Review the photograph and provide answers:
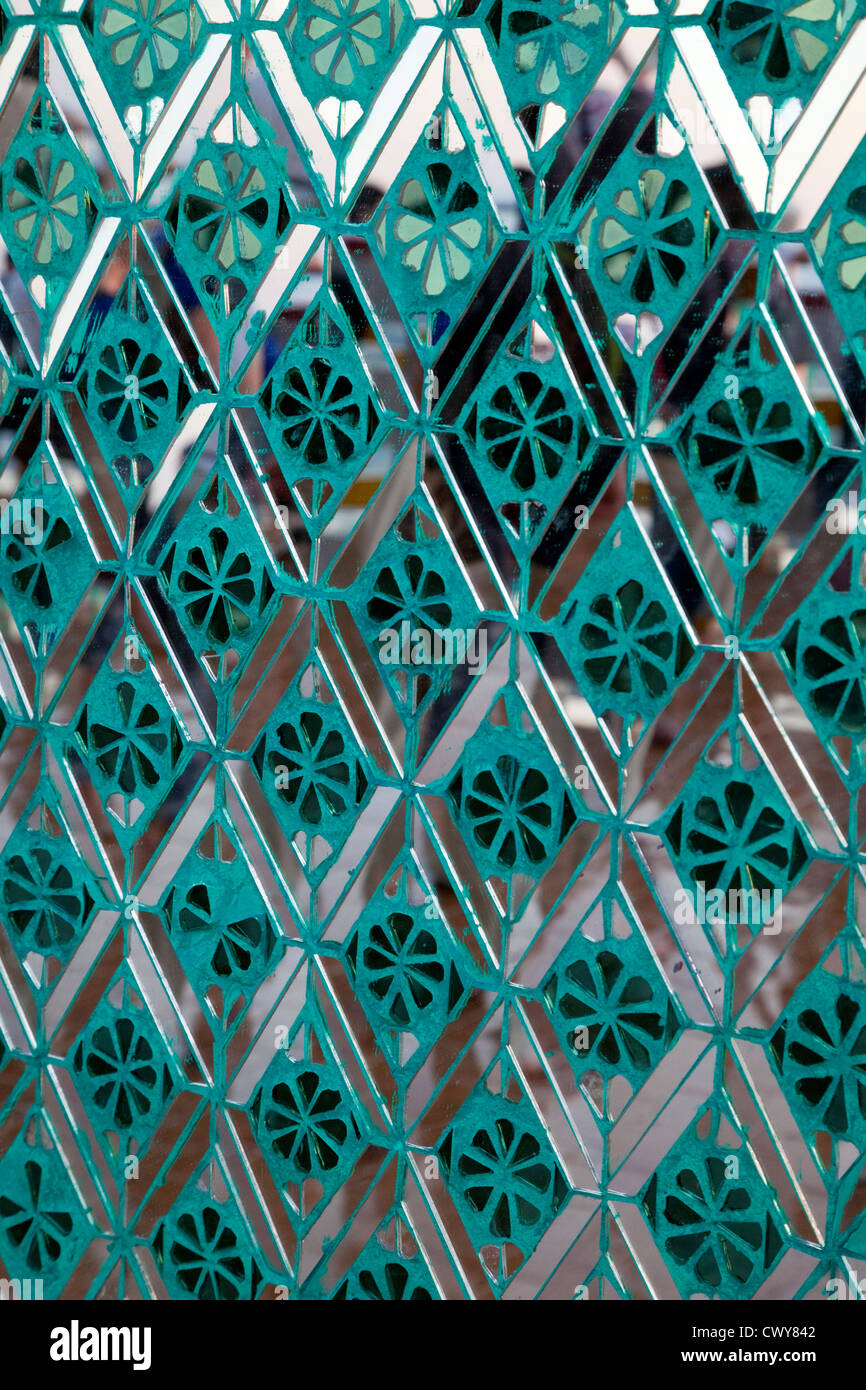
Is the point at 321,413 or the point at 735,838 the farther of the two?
the point at 321,413

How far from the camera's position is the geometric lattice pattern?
1.45m

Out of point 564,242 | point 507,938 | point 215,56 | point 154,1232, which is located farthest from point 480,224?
point 154,1232

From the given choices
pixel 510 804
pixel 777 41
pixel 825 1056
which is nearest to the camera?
pixel 777 41

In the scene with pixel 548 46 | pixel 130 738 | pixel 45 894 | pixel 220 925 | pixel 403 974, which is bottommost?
pixel 403 974

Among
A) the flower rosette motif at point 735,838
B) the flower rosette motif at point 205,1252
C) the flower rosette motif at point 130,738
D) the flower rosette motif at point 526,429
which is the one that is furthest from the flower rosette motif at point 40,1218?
the flower rosette motif at point 526,429

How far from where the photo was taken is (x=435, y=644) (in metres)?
1.60

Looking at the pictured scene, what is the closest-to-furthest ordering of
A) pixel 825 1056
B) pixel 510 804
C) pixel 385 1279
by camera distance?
pixel 825 1056
pixel 510 804
pixel 385 1279

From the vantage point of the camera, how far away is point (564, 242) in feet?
4.89

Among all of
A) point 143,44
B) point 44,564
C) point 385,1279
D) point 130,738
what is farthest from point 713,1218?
point 143,44

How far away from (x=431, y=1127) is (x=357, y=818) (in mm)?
397

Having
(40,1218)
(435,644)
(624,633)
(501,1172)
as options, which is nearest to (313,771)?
(435,644)

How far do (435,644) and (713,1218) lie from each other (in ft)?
2.43

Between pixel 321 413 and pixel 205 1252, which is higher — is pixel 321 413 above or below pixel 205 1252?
above

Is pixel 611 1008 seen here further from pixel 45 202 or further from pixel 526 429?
pixel 45 202
